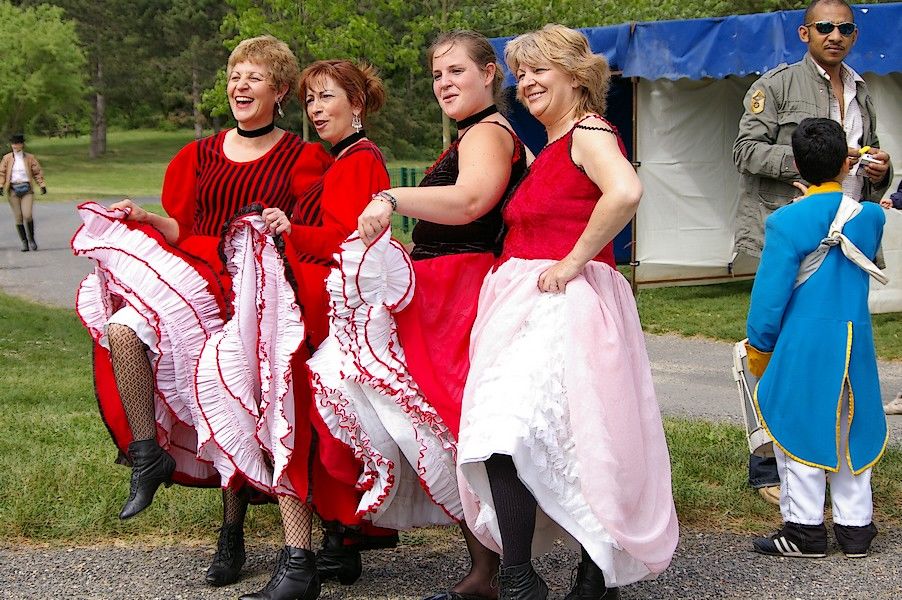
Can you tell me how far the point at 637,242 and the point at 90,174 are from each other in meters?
37.9

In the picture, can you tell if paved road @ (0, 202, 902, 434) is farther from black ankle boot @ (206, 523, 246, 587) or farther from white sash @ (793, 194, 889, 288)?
black ankle boot @ (206, 523, 246, 587)

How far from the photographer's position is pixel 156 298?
3.89 meters

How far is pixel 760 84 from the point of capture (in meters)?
5.45

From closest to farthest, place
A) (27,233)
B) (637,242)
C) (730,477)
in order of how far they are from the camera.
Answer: (730,477), (637,242), (27,233)

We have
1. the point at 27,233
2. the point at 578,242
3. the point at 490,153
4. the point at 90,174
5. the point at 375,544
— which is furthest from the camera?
the point at 90,174

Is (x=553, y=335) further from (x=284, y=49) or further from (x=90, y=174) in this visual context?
(x=90, y=174)

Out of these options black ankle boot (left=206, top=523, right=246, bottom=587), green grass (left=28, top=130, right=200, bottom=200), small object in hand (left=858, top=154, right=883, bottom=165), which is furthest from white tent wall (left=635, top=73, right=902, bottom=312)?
green grass (left=28, top=130, right=200, bottom=200)

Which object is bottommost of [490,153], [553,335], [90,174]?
[90,174]

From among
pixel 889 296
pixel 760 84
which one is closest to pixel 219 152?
pixel 760 84

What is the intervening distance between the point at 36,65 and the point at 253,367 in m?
50.4

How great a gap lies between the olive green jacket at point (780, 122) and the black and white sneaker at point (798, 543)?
150 centimetres

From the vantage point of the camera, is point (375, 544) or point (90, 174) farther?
point (90, 174)

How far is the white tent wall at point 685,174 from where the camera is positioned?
1157 centimetres

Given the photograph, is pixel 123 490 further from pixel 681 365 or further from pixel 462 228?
pixel 681 365
